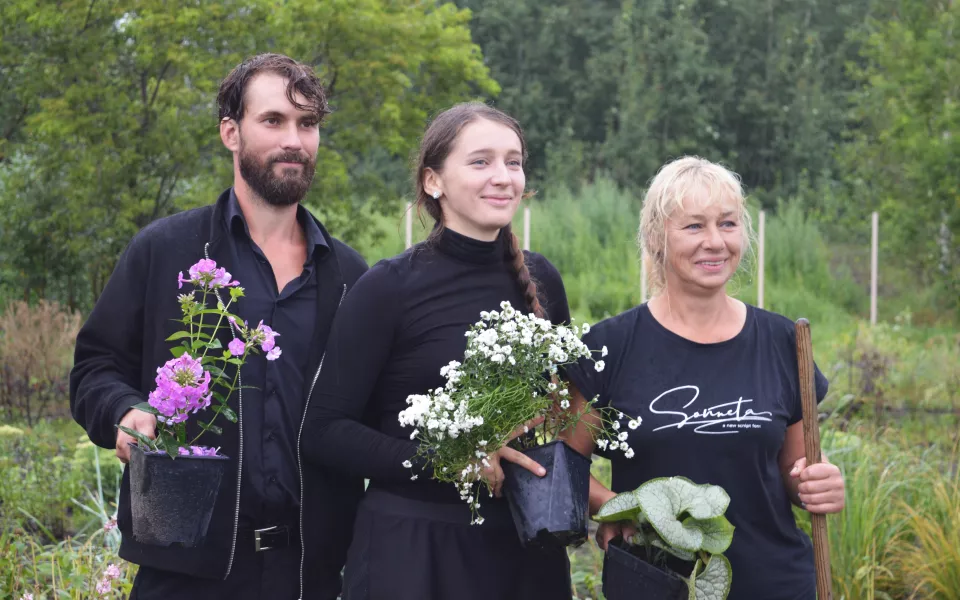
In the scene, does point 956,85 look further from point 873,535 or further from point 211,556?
point 211,556

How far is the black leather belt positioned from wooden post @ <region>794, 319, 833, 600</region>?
1329 mm

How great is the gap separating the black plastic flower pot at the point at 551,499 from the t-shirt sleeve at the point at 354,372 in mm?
305

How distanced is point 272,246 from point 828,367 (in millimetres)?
8113

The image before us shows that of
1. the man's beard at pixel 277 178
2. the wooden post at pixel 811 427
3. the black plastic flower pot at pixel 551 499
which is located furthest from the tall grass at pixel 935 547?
the man's beard at pixel 277 178

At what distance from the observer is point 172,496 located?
2.60m

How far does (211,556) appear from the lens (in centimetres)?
287

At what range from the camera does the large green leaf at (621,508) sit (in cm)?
249

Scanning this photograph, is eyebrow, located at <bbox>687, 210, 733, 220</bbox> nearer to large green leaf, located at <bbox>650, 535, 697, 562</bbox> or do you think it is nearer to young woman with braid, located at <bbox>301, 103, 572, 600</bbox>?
young woman with braid, located at <bbox>301, 103, 572, 600</bbox>

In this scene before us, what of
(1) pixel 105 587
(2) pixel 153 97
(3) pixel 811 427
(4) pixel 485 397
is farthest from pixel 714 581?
(2) pixel 153 97

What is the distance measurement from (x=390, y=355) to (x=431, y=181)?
1.52ft

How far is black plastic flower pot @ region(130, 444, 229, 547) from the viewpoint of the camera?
2.60 meters

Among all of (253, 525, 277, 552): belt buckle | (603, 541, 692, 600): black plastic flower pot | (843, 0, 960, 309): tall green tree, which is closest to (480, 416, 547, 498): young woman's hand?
(603, 541, 692, 600): black plastic flower pot

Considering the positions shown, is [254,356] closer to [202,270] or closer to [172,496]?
[202,270]

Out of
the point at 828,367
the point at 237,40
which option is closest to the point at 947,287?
the point at 828,367
